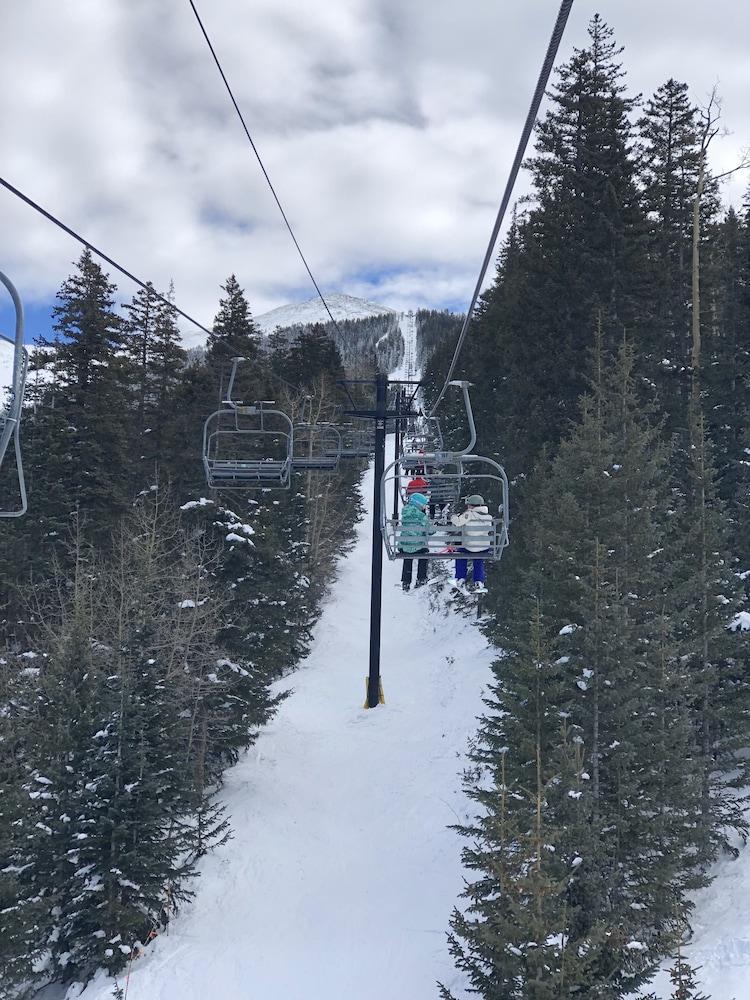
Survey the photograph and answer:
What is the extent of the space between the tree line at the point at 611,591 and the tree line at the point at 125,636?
19.3ft

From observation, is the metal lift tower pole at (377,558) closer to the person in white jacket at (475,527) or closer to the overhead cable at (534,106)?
the person in white jacket at (475,527)

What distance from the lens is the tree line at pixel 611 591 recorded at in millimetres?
9062

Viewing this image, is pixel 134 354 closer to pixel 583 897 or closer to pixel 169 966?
pixel 169 966

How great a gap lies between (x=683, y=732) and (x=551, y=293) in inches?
592

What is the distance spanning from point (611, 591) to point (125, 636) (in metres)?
11.5

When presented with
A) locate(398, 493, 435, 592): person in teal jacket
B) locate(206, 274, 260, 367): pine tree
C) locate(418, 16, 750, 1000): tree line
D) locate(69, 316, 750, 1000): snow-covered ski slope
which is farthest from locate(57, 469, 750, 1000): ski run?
locate(206, 274, 260, 367): pine tree

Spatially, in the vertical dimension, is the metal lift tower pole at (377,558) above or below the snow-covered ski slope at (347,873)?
above

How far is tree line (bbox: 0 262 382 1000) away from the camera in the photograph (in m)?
11.7

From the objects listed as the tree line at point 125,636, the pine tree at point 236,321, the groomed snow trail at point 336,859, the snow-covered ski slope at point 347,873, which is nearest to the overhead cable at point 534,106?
the snow-covered ski slope at point 347,873

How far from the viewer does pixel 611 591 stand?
11.4 m

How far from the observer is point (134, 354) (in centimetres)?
3241

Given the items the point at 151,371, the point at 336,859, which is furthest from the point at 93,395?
the point at 336,859

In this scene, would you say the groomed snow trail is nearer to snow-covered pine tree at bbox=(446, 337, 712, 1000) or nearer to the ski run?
the ski run

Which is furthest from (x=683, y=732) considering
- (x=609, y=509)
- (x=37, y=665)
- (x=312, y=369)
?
(x=312, y=369)
